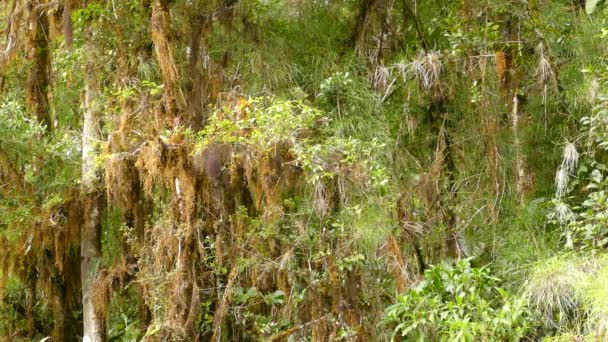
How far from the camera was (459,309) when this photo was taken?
169 inches

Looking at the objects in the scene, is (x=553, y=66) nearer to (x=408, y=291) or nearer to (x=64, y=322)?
(x=408, y=291)

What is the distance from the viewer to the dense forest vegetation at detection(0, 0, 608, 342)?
4.41 metres

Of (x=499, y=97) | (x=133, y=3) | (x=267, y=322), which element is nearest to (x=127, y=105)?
(x=133, y=3)

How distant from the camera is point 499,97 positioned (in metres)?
5.22

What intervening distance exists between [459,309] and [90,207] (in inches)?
109

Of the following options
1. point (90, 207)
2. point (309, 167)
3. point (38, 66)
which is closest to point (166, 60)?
point (309, 167)

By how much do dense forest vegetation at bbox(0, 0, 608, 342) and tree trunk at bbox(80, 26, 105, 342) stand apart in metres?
0.02

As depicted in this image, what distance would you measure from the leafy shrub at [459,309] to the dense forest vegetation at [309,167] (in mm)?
18

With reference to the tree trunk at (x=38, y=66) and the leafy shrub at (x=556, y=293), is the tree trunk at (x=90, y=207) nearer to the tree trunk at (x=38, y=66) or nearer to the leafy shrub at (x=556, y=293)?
the tree trunk at (x=38, y=66)

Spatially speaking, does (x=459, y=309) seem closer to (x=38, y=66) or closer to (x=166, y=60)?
(x=166, y=60)

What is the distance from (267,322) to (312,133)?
4.63 feet

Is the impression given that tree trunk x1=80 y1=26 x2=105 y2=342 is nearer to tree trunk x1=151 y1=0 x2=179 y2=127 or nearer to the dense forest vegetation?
the dense forest vegetation

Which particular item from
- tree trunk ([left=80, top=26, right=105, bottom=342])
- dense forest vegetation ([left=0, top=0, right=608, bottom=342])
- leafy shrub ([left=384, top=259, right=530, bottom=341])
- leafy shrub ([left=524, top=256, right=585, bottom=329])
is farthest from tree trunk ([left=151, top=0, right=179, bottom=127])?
leafy shrub ([left=524, top=256, right=585, bottom=329])

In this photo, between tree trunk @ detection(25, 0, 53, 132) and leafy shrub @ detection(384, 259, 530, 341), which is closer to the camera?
leafy shrub @ detection(384, 259, 530, 341)
